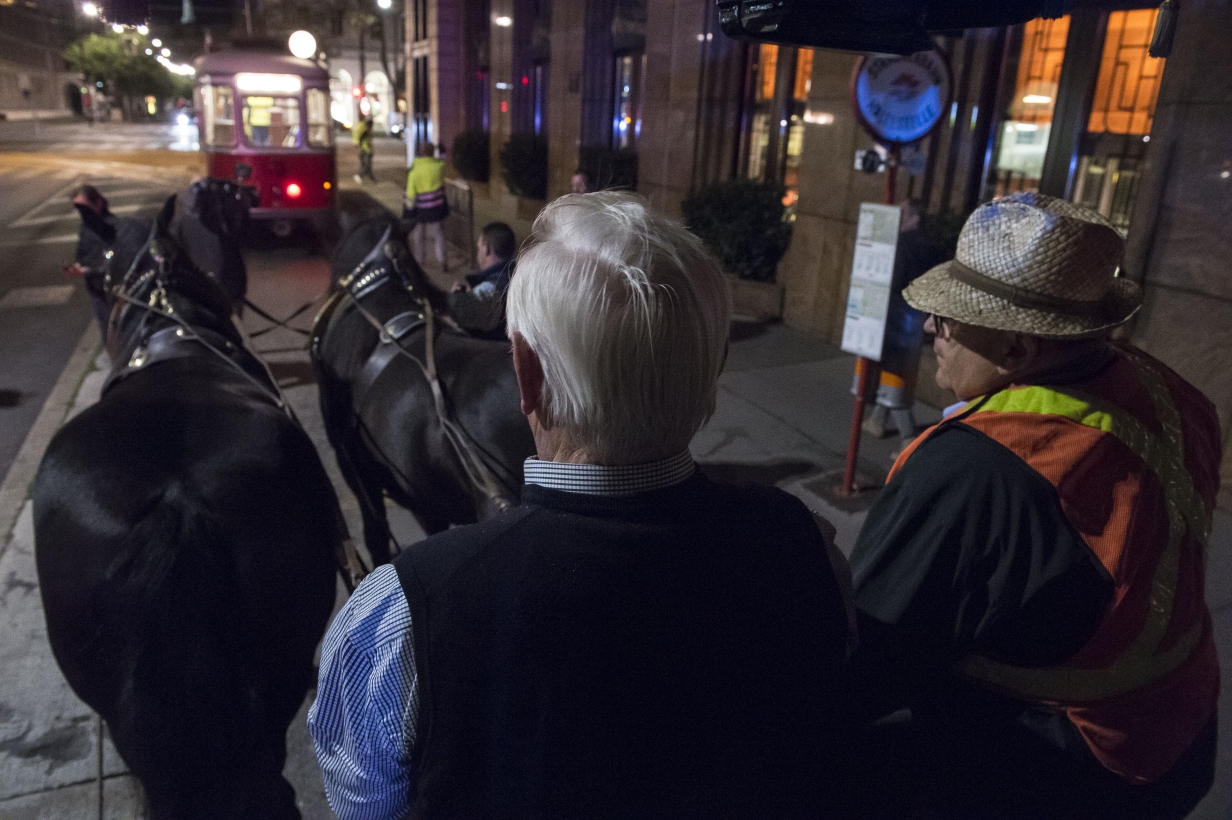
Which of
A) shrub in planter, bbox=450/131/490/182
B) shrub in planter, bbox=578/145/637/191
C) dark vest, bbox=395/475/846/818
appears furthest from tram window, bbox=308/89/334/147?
dark vest, bbox=395/475/846/818

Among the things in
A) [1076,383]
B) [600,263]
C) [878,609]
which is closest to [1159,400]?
[1076,383]

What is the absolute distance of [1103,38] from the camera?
6613 mm

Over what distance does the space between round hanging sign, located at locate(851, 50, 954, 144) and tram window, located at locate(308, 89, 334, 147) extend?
11908mm

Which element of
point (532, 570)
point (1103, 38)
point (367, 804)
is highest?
point (1103, 38)

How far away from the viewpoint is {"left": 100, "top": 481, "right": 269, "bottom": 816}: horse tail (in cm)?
215

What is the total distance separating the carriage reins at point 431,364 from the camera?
323 cm

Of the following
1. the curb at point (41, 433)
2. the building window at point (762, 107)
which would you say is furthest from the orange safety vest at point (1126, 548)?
the building window at point (762, 107)

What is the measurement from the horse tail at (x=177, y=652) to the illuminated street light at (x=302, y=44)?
13967mm

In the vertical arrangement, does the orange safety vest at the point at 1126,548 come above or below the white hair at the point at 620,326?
below

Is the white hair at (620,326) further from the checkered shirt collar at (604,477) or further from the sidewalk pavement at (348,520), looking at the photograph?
the sidewalk pavement at (348,520)

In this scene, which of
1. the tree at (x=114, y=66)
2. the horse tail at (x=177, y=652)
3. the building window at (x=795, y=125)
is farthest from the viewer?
the tree at (x=114, y=66)

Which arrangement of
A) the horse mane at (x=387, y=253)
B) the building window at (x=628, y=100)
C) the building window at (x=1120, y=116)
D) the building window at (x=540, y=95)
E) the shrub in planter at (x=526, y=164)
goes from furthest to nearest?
the building window at (x=540, y=95), the shrub in planter at (x=526, y=164), the building window at (x=628, y=100), the building window at (x=1120, y=116), the horse mane at (x=387, y=253)

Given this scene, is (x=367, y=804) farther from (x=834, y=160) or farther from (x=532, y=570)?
(x=834, y=160)

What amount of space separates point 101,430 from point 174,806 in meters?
1.12
